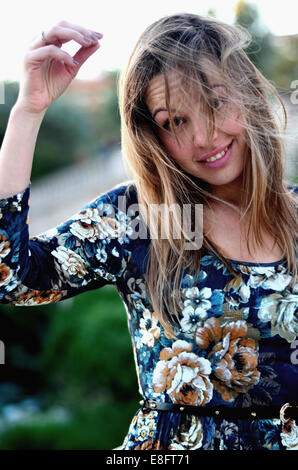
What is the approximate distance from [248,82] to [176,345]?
2.43ft

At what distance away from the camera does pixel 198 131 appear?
55.3 inches

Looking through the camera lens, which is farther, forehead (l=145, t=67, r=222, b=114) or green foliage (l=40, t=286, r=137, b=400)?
green foliage (l=40, t=286, r=137, b=400)

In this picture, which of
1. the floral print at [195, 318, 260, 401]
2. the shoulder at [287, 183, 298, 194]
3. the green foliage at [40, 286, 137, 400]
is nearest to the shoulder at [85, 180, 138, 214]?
the floral print at [195, 318, 260, 401]

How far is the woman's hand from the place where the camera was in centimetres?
128

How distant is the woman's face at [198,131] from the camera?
1404 mm

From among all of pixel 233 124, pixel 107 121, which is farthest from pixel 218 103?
pixel 107 121

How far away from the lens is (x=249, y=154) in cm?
153

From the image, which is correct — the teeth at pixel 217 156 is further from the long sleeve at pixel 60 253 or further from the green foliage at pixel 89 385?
the green foliage at pixel 89 385

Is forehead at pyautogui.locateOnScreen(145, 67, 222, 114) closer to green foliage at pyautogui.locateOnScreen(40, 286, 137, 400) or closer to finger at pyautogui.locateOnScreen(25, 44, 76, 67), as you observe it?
finger at pyautogui.locateOnScreen(25, 44, 76, 67)

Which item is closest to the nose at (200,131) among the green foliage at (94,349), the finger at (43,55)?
the finger at (43,55)

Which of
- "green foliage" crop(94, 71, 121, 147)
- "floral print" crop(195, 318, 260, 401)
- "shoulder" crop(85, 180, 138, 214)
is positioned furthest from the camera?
"green foliage" crop(94, 71, 121, 147)

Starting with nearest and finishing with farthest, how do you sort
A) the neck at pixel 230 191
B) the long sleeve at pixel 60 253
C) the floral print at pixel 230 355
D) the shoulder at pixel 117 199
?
the long sleeve at pixel 60 253
the floral print at pixel 230 355
the shoulder at pixel 117 199
the neck at pixel 230 191

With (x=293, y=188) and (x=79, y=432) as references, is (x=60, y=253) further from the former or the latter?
(x=79, y=432)

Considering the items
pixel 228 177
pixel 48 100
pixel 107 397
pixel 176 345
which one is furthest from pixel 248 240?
pixel 107 397
